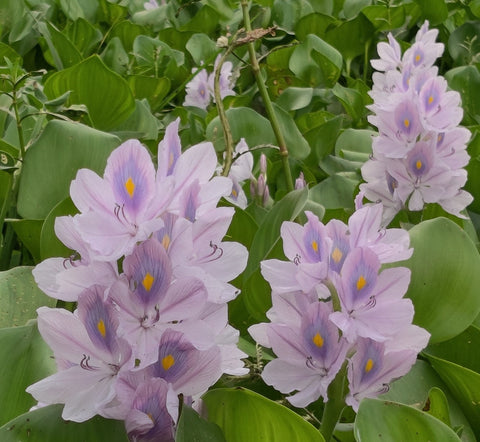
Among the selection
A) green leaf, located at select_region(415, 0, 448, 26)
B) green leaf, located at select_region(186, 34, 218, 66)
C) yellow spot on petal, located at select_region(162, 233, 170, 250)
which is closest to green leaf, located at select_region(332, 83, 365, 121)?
green leaf, located at select_region(186, 34, 218, 66)

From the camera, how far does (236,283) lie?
1128 millimetres

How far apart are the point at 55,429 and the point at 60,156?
24.9 inches

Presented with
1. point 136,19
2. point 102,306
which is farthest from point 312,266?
point 136,19

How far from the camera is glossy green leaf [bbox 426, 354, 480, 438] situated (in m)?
0.93

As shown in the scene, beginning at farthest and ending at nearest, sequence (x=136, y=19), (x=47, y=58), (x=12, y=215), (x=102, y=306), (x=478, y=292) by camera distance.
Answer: (x=136, y=19)
(x=47, y=58)
(x=12, y=215)
(x=478, y=292)
(x=102, y=306)

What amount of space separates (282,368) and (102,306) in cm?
20

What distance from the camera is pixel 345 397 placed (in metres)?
0.77

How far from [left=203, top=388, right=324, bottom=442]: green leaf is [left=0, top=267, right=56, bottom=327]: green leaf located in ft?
1.25

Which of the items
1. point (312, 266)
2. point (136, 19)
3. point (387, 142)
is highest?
point (312, 266)

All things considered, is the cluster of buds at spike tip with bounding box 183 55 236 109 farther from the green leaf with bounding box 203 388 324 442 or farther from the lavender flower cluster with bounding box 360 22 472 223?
the green leaf with bounding box 203 388 324 442

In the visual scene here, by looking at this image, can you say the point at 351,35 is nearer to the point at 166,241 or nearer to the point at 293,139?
the point at 293,139

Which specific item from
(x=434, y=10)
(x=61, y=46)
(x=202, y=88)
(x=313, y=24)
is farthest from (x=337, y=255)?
(x=434, y=10)

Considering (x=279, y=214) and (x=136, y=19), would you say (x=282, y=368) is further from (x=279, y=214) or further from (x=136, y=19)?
(x=136, y=19)

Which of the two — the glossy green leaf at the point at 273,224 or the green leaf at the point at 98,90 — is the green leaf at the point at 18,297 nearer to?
the glossy green leaf at the point at 273,224
